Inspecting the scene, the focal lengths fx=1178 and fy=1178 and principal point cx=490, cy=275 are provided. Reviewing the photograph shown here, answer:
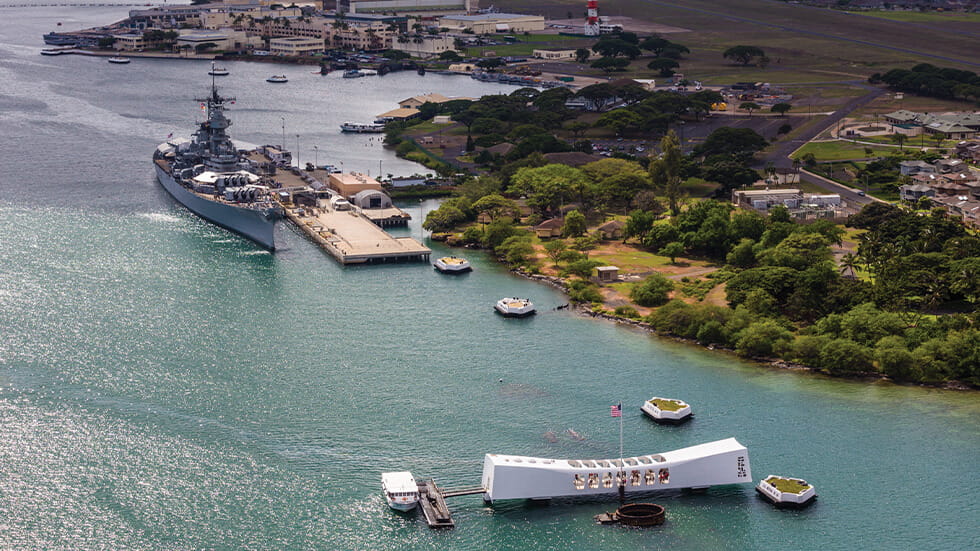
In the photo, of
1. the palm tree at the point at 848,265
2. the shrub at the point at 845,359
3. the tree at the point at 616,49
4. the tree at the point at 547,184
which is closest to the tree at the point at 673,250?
the palm tree at the point at 848,265

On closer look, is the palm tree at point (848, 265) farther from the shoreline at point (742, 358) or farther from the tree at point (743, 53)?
the tree at point (743, 53)

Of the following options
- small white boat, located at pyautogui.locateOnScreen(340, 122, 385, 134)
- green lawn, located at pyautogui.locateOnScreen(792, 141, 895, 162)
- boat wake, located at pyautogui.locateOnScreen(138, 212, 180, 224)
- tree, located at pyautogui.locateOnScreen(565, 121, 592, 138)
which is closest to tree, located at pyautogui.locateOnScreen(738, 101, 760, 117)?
green lawn, located at pyautogui.locateOnScreen(792, 141, 895, 162)

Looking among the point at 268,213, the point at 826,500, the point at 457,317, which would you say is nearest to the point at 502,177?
the point at 268,213

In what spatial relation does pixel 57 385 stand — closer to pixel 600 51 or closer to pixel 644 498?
pixel 644 498

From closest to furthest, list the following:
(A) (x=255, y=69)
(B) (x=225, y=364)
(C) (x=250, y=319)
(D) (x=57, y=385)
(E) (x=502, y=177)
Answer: (D) (x=57, y=385), (B) (x=225, y=364), (C) (x=250, y=319), (E) (x=502, y=177), (A) (x=255, y=69)

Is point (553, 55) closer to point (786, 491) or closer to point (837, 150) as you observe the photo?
point (837, 150)

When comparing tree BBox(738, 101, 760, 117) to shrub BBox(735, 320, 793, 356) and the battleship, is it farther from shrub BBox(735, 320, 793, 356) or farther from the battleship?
shrub BBox(735, 320, 793, 356)
